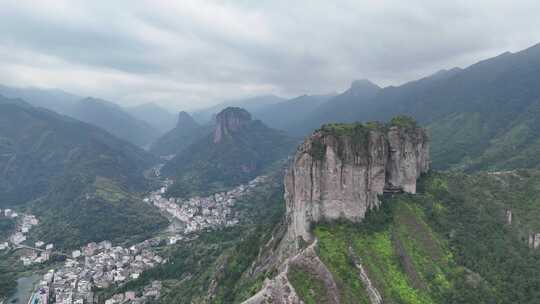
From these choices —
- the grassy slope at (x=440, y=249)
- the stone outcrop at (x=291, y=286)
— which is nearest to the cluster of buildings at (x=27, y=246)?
the stone outcrop at (x=291, y=286)

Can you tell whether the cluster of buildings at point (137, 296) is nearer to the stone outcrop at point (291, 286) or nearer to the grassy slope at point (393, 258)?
the stone outcrop at point (291, 286)

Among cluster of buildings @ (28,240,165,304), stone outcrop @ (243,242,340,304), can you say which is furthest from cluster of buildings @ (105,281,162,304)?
stone outcrop @ (243,242,340,304)

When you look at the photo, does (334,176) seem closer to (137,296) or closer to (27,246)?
(137,296)

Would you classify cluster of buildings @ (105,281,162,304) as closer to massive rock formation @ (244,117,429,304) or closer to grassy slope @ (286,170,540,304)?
massive rock formation @ (244,117,429,304)

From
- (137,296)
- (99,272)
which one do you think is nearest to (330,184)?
(137,296)

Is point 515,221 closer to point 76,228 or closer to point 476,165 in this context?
point 476,165

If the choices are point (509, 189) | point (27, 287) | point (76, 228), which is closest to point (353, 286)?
point (509, 189)
